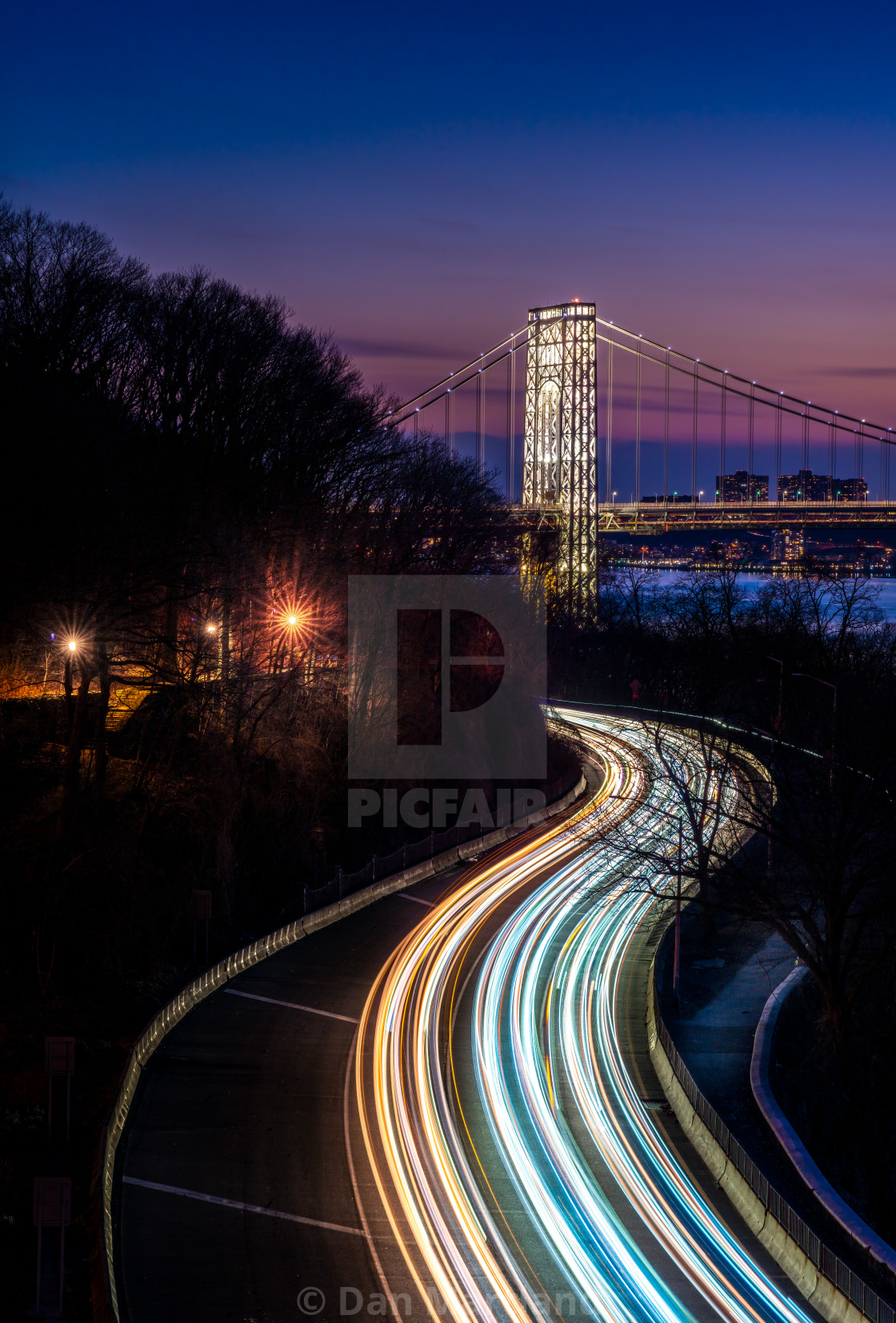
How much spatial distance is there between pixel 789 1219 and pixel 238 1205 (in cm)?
523

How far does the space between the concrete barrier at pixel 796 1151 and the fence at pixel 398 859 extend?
28.2 feet

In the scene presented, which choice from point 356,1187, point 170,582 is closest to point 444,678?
point 170,582

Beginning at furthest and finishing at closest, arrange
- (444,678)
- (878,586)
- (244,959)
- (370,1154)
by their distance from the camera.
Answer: (878,586) < (444,678) < (244,959) < (370,1154)

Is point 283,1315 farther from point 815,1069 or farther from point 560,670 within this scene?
point 560,670

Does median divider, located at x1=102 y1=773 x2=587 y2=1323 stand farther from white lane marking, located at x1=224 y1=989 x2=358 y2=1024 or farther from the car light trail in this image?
the car light trail

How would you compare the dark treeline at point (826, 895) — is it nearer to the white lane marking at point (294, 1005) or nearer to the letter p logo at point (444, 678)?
the white lane marking at point (294, 1005)

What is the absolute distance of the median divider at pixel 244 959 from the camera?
437 inches

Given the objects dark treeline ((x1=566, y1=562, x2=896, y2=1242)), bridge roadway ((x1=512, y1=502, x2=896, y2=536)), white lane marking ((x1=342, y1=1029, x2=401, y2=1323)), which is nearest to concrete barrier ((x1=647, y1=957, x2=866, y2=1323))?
white lane marking ((x1=342, y1=1029, x2=401, y2=1323))

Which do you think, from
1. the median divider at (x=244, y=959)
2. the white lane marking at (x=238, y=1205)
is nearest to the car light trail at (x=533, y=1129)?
the white lane marking at (x=238, y=1205)

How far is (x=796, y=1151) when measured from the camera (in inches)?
468

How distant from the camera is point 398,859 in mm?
24531

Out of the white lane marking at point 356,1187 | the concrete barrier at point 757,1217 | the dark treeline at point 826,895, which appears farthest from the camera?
the dark treeline at point 826,895

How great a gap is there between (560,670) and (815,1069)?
31318mm

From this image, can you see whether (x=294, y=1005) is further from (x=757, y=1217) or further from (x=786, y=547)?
(x=786, y=547)
